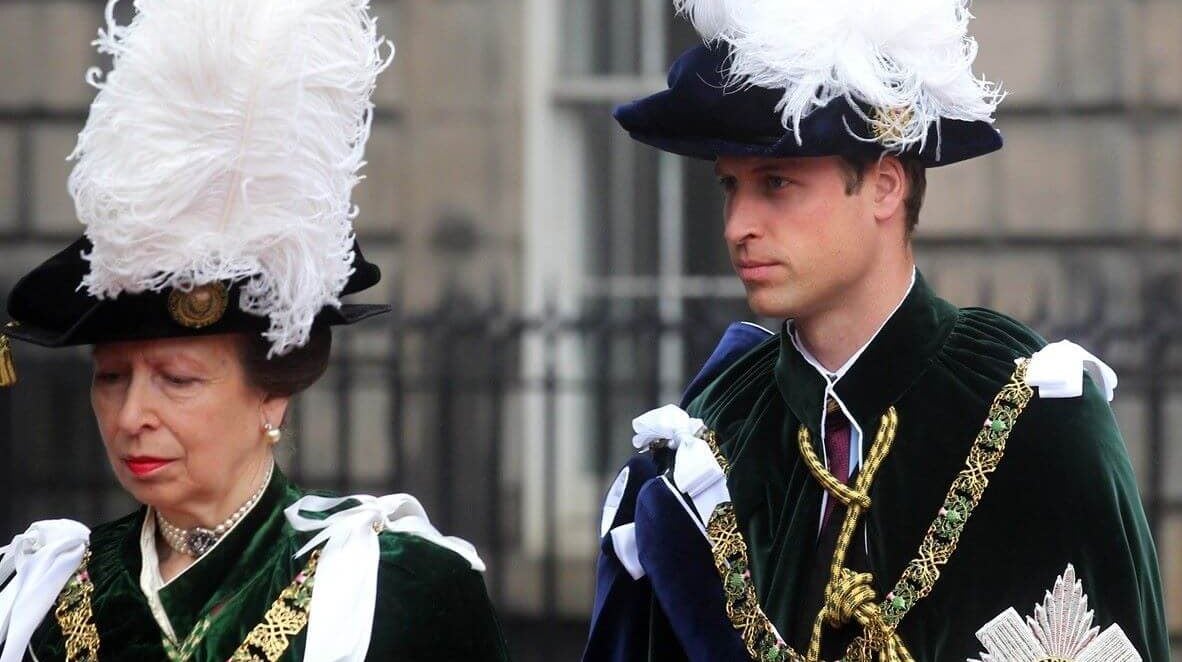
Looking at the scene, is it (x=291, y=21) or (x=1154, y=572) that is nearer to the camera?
(x=291, y=21)

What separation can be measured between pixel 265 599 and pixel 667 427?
831mm

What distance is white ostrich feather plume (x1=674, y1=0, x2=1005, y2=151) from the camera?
334 centimetres

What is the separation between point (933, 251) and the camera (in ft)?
24.0

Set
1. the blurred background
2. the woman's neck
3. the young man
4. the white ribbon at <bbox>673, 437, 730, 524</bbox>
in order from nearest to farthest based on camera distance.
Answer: the woman's neck
the young man
the white ribbon at <bbox>673, 437, 730, 524</bbox>
the blurred background

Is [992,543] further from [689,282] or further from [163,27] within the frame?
[689,282]

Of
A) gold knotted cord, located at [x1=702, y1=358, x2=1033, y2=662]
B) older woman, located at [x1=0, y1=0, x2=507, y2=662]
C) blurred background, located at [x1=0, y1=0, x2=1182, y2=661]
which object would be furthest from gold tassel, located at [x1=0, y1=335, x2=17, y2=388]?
blurred background, located at [x1=0, y1=0, x2=1182, y2=661]

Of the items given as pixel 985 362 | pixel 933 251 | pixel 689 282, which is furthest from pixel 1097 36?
pixel 985 362

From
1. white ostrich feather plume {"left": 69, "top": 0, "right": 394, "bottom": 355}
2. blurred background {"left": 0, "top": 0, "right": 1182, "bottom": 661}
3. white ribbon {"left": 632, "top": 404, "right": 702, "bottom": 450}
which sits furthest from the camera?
blurred background {"left": 0, "top": 0, "right": 1182, "bottom": 661}

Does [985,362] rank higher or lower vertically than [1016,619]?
higher

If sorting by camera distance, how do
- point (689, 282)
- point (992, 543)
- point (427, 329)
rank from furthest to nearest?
point (689, 282)
point (427, 329)
point (992, 543)

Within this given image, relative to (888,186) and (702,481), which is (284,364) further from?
(888,186)

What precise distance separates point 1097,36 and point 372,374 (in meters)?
2.90

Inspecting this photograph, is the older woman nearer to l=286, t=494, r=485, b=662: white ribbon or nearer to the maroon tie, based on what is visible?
l=286, t=494, r=485, b=662: white ribbon

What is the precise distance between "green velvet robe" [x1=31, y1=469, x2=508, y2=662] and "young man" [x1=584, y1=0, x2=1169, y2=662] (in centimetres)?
43
